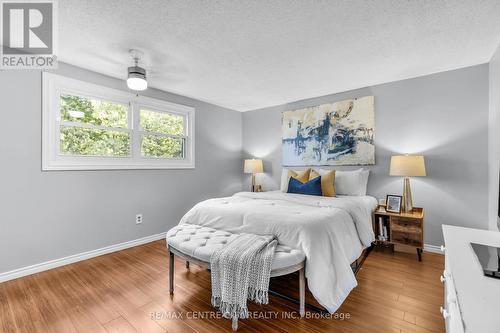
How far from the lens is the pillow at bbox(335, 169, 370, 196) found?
10.3 feet

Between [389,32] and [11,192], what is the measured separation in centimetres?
394

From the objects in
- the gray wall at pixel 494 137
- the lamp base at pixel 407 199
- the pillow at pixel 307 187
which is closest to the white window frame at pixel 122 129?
the pillow at pixel 307 187

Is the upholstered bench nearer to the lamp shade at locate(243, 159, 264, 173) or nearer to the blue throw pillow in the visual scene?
the blue throw pillow

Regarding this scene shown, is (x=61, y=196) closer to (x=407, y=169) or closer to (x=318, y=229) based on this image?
(x=318, y=229)

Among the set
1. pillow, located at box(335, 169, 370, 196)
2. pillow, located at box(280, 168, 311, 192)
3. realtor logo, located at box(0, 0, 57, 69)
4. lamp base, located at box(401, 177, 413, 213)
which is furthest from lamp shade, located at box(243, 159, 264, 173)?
realtor logo, located at box(0, 0, 57, 69)

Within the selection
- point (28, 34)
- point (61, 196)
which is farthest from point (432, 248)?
point (28, 34)

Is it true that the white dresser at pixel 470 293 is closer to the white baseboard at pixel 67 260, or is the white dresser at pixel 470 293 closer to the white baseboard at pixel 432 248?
the white baseboard at pixel 432 248

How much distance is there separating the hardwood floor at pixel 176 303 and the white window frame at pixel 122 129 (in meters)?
1.21

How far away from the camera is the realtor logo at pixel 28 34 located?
5.64 feet

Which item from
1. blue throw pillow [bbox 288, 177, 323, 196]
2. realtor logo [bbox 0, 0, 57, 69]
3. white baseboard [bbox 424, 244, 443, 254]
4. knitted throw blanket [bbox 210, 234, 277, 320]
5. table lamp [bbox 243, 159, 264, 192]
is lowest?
white baseboard [bbox 424, 244, 443, 254]

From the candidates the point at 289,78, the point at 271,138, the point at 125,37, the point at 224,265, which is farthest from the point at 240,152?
the point at 224,265

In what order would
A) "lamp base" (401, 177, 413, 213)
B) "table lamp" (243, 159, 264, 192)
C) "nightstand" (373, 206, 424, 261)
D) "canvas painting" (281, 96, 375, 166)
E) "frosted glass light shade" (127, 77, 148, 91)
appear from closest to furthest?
"frosted glass light shade" (127, 77, 148, 91)
"nightstand" (373, 206, 424, 261)
"lamp base" (401, 177, 413, 213)
"canvas painting" (281, 96, 375, 166)
"table lamp" (243, 159, 264, 192)

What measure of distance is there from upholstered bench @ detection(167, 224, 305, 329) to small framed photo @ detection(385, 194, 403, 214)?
73.5 inches

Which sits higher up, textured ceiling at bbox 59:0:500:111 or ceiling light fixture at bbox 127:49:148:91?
textured ceiling at bbox 59:0:500:111
